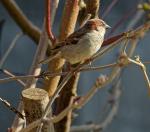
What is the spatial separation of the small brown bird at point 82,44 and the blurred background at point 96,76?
220 cm

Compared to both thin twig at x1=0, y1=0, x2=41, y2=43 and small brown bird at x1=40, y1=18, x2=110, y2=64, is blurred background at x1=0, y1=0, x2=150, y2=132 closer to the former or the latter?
thin twig at x1=0, y1=0, x2=41, y2=43

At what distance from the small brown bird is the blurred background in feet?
7.22

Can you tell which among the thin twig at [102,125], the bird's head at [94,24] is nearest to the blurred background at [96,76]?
the thin twig at [102,125]

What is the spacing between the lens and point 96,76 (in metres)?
4.66

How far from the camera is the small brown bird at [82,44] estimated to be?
1.94m

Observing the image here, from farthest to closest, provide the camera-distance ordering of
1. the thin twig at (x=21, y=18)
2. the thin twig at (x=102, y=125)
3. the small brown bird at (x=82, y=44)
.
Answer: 1. the thin twig at (x=102, y=125)
2. the thin twig at (x=21, y=18)
3. the small brown bird at (x=82, y=44)

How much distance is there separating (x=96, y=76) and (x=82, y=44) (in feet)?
8.40

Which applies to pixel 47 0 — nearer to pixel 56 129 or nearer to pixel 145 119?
pixel 56 129

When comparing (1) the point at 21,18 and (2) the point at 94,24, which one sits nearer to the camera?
(2) the point at 94,24

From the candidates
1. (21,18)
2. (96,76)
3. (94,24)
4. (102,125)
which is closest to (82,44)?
(94,24)

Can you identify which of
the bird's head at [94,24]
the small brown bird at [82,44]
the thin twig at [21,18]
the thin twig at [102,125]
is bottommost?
the thin twig at [102,125]

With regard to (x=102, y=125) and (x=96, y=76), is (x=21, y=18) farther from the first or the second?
(x=96, y=76)

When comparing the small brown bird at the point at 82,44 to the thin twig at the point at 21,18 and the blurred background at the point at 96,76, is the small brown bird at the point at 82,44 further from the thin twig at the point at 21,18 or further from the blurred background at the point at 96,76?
the blurred background at the point at 96,76

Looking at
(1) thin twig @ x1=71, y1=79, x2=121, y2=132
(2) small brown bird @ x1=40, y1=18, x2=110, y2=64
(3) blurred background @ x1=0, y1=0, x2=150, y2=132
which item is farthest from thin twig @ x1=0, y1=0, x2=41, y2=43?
(3) blurred background @ x1=0, y1=0, x2=150, y2=132
